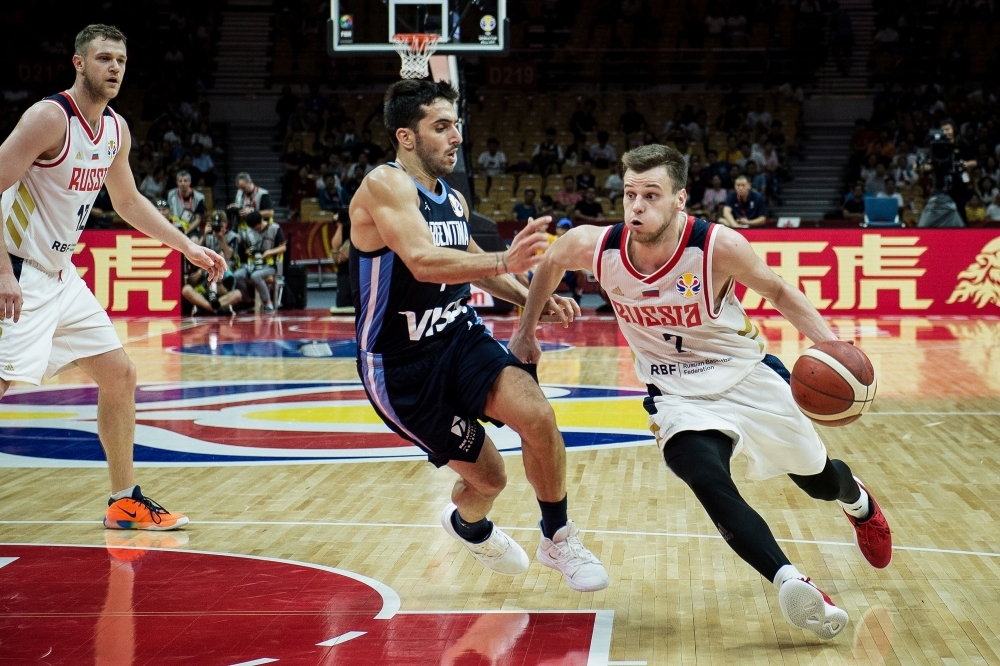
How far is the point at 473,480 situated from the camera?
4.35 m

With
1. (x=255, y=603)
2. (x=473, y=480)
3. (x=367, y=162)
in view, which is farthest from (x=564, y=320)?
(x=367, y=162)

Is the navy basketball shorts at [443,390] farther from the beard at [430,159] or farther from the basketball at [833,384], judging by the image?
the basketball at [833,384]

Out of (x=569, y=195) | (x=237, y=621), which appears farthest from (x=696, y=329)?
(x=569, y=195)

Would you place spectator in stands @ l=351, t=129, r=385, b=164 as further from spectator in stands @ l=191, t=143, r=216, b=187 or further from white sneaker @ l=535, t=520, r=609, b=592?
white sneaker @ l=535, t=520, r=609, b=592

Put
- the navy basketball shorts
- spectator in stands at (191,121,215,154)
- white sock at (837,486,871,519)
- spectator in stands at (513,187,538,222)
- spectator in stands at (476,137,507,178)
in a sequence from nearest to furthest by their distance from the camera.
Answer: the navy basketball shorts < white sock at (837,486,871,519) < spectator in stands at (513,187,538,222) < spectator in stands at (476,137,507,178) < spectator in stands at (191,121,215,154)

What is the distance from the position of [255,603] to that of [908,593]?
229cm

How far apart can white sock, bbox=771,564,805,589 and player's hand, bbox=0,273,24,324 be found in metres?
3.03

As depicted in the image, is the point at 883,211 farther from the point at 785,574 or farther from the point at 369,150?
the point at 785,574

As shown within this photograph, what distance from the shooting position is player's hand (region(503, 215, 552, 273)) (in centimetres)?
366

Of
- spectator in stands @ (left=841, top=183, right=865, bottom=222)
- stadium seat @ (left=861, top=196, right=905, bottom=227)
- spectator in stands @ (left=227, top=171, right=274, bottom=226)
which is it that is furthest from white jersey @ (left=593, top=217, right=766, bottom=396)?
spectator in stands @ (left=841, top=183, right=865, bottom=222)

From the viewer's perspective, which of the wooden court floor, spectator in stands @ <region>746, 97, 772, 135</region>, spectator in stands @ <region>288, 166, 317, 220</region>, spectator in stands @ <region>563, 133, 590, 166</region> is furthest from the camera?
spectator in stands @ <region>746, 97, 772, 135</region>

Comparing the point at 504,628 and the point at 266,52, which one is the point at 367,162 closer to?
the point at 266,52

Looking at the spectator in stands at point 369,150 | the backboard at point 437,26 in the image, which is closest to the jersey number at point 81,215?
the backboard at point 437,26

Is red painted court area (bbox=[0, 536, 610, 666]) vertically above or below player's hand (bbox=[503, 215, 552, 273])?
below
